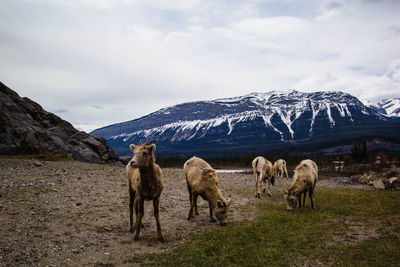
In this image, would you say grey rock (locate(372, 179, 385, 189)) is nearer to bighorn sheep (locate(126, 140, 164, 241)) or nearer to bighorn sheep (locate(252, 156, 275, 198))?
bighorn sheep (locate(252, 156, 275, 198))

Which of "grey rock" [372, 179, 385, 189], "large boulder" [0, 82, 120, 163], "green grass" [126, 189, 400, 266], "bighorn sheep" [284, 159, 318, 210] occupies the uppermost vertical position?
"large boulder" [0, 82, 120, 163]

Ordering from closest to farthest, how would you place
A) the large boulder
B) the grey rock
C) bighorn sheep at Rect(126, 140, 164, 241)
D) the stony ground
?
1. the stony ground
2. bighorn sheep at Rect(126, 140, 164, 241)
3. the grey rock
4. the large boulder

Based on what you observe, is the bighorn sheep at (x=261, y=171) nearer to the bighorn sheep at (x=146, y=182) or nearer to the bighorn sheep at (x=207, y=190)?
the bighorn sheep at (x=207, y=190)

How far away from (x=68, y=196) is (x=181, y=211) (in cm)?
687

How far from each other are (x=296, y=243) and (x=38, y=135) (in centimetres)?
4753

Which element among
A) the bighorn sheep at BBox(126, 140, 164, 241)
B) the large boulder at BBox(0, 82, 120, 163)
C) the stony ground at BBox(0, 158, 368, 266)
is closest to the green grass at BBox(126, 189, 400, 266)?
the stony ground at BBox(0, 158, 368, 266)

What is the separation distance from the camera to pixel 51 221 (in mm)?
11508

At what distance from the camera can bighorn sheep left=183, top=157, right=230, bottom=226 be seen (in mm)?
13484

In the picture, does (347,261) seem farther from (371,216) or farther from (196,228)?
(371,216)

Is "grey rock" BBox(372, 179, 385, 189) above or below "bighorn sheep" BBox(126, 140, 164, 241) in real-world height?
below

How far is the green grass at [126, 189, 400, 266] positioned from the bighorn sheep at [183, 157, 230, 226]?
34.0 inches

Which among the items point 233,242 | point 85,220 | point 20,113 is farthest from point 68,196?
point 20,113

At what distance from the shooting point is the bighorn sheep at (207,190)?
13484mm

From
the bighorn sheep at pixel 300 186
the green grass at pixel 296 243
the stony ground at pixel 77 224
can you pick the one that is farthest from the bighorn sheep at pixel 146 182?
the bighorn sheep at pixel 300 186
